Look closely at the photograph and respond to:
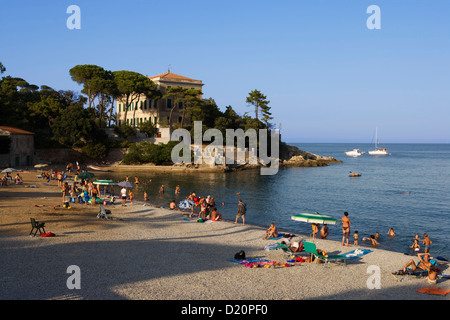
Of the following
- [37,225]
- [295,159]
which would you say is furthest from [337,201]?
[295,159]

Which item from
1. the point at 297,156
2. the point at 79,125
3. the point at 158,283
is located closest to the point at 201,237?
the point at 158,283

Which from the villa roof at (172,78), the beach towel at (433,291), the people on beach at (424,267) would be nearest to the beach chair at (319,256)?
the people on beach at (424,267)

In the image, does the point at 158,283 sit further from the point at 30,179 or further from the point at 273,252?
the point at 30,179

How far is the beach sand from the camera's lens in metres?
9.73

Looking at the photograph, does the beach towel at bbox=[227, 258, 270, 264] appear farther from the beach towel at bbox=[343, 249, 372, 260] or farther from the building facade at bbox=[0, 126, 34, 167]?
the building facade at bbox=[0, 126, 34, 167]

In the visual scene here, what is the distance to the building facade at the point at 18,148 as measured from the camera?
44844mm

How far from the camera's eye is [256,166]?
66000 millimetres

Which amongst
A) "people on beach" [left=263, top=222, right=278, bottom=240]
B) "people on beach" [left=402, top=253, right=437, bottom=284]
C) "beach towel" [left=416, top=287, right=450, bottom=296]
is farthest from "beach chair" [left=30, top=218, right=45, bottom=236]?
"beach towel" [left=416, top=287, right=450, bottom=296]

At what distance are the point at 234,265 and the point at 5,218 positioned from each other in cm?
1152

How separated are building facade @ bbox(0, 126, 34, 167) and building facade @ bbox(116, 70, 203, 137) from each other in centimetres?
2036
